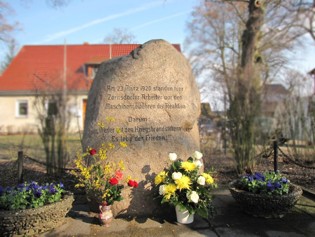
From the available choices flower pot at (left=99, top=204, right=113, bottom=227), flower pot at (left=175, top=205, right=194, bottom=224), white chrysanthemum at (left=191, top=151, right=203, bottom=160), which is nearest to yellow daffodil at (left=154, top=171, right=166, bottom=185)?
flower pot at (left=175, top=205, right=194, bottom=224)

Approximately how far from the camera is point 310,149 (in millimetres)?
8766

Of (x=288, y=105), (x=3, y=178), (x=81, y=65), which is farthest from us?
(x=81, y=65)

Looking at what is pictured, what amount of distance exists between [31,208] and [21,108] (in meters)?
→ 23.3

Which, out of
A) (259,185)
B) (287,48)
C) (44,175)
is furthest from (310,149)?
(287,48)

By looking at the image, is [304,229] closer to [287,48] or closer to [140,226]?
[140,226]

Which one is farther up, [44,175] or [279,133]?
[279,133]

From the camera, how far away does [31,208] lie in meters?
3.89

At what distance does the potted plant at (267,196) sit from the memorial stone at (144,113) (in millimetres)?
1010

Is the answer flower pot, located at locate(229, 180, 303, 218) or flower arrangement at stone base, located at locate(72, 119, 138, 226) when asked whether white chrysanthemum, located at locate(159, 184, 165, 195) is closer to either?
flower arrangement at stone base, located at locate(72, 119, 138, 226)

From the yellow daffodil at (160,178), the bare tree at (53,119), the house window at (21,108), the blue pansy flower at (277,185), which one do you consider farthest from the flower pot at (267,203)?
the house window at (21,108)

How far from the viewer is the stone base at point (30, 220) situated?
3.76 metres

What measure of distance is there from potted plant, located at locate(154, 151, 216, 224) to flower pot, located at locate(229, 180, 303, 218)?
1.77 feet

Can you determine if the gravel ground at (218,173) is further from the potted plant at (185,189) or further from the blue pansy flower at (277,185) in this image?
the potted plant at (185,189)

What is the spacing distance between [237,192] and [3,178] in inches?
199
